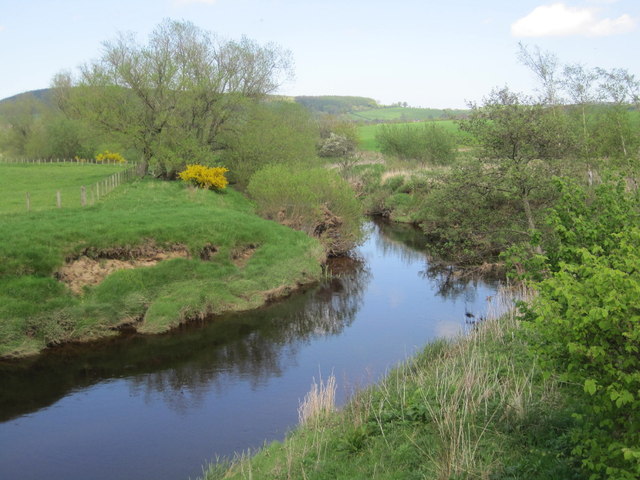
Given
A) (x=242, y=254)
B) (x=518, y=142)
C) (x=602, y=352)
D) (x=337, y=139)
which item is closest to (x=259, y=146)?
(x=242, y=254)

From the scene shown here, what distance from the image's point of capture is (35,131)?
84.8 metres

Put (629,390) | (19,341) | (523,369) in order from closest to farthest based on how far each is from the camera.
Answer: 1. (629,390)
2. (523,369)
3. (19,341)

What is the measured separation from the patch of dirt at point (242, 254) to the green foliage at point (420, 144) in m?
38.1

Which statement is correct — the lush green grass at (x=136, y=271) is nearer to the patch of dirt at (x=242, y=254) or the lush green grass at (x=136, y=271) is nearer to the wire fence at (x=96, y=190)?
the patch of dirt at (x=242, y=254)

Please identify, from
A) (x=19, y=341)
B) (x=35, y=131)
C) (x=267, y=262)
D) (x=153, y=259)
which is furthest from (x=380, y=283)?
(x=35, y=131)

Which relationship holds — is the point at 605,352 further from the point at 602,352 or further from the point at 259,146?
the point at 259,146

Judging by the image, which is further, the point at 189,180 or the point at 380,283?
the point at 189,180

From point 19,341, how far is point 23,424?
5.17m

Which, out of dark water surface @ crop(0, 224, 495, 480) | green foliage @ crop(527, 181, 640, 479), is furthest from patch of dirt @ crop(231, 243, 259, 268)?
green foliage @ crop(527, 181, 640, 479)

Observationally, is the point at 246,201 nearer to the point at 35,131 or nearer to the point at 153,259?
the point at 153,259

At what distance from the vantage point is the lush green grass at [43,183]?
119 ft

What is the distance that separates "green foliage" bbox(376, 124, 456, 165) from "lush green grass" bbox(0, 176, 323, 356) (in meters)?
37.4

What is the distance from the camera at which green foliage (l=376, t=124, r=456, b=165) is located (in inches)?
2591

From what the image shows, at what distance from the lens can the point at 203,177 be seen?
4272 centimetres
